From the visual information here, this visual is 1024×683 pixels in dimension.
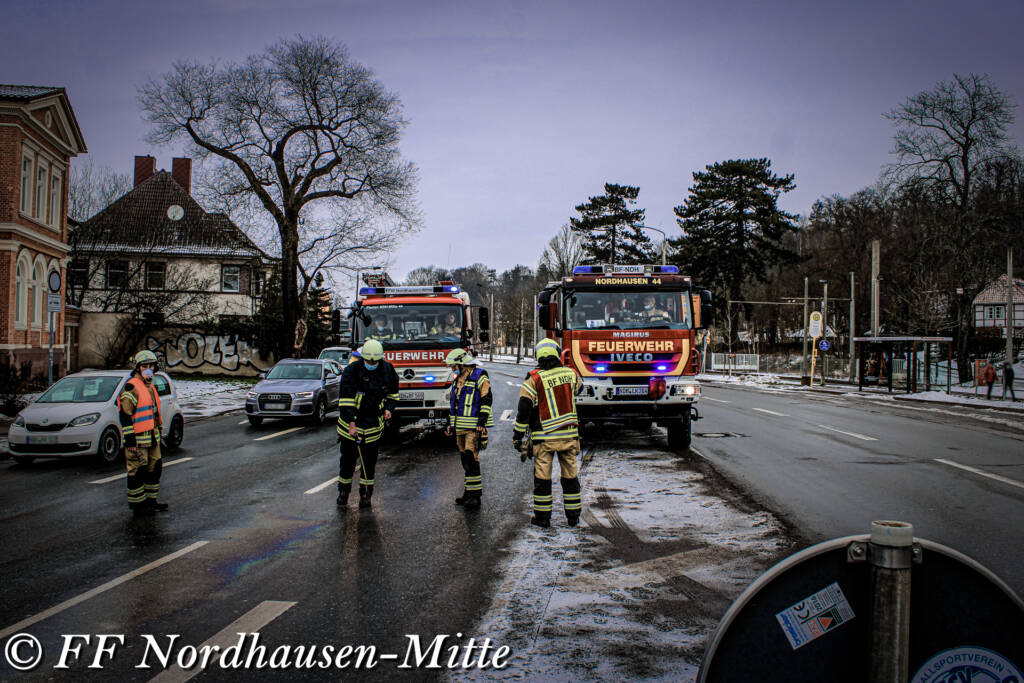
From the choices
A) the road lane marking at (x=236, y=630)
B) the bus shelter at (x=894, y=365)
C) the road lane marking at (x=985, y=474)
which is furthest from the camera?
the bus shelter at (x=894, y=365)

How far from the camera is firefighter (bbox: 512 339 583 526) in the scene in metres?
7.11

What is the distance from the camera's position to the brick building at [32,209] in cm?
2450

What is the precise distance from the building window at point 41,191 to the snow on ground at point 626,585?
2710 cm

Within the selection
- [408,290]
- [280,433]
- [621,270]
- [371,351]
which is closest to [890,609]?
[371,351]

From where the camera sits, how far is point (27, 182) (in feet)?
85.8

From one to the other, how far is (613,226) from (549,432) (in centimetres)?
5624

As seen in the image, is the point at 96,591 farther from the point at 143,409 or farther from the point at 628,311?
the point at 628,311

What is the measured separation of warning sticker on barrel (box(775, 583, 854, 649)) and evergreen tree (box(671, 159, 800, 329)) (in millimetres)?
59064

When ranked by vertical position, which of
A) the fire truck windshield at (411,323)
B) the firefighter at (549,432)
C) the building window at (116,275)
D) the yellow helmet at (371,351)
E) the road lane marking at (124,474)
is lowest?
the road lane marking at (124,474)

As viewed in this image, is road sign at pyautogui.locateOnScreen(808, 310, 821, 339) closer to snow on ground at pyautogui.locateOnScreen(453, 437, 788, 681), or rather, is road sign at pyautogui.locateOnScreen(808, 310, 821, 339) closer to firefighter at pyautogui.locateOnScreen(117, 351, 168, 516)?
snow on ground at pyautogui.locateOnScreen(453, 437, 788, 681)

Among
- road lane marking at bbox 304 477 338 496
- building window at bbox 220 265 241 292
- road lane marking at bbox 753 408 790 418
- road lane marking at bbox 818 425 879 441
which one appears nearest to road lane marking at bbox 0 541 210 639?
road lane marking at bbox 304 477 338 496

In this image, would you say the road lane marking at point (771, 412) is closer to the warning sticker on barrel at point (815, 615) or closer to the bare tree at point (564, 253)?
the warning sticker on barrel at point (815, 615)

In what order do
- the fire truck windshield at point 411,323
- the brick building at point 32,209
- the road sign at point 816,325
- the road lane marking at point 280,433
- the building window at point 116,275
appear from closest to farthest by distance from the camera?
the fire truck windshield at point 411,323 < the road lane marking at point 280,433 < the brick building at point 32,209 < the road sign at point 816,325 < the building window at point 116,275

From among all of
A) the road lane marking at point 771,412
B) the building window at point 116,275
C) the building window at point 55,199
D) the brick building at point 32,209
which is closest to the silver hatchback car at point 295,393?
the brick building at point 32,209
